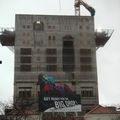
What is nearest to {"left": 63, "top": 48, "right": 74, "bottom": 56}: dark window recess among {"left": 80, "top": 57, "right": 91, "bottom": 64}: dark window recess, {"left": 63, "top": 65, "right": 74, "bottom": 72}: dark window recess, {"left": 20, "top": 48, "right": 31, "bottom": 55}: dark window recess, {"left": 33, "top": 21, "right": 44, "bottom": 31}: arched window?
{"left": 80, "top": 57, "right": 91, "bottom": 64}: dark window recess

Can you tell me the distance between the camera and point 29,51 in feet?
527

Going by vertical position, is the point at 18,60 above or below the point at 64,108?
above

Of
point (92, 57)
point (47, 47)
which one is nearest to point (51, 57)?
point (47, 47)

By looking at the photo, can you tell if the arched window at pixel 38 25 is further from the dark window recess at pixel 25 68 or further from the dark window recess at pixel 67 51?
the dark window recess at pixel 25 68

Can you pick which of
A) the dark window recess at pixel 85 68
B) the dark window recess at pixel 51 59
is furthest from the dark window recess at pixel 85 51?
the dark window recess at pixel 51 59

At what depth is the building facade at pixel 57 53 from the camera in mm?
156000

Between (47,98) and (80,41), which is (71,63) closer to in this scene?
(80,41)

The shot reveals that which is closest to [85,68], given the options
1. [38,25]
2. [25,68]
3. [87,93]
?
[87,93]

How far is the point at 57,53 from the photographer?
16225cm

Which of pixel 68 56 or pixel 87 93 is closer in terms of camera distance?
pixel 87 93

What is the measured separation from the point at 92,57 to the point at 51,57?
46.9 feet

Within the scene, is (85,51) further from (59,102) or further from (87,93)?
(59,102)

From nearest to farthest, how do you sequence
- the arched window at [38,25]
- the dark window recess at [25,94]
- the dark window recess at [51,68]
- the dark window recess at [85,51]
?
1. the dark window recess at [25,94]
2. the dark window recess at [51,68]
3. the dark window recess at [85,51]
4. the arched window at [38,25]

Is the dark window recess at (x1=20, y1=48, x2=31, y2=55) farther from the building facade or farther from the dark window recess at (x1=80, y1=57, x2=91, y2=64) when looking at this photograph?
the dark window recess at (x1=80, y1=57, x2=91, y2=64)
